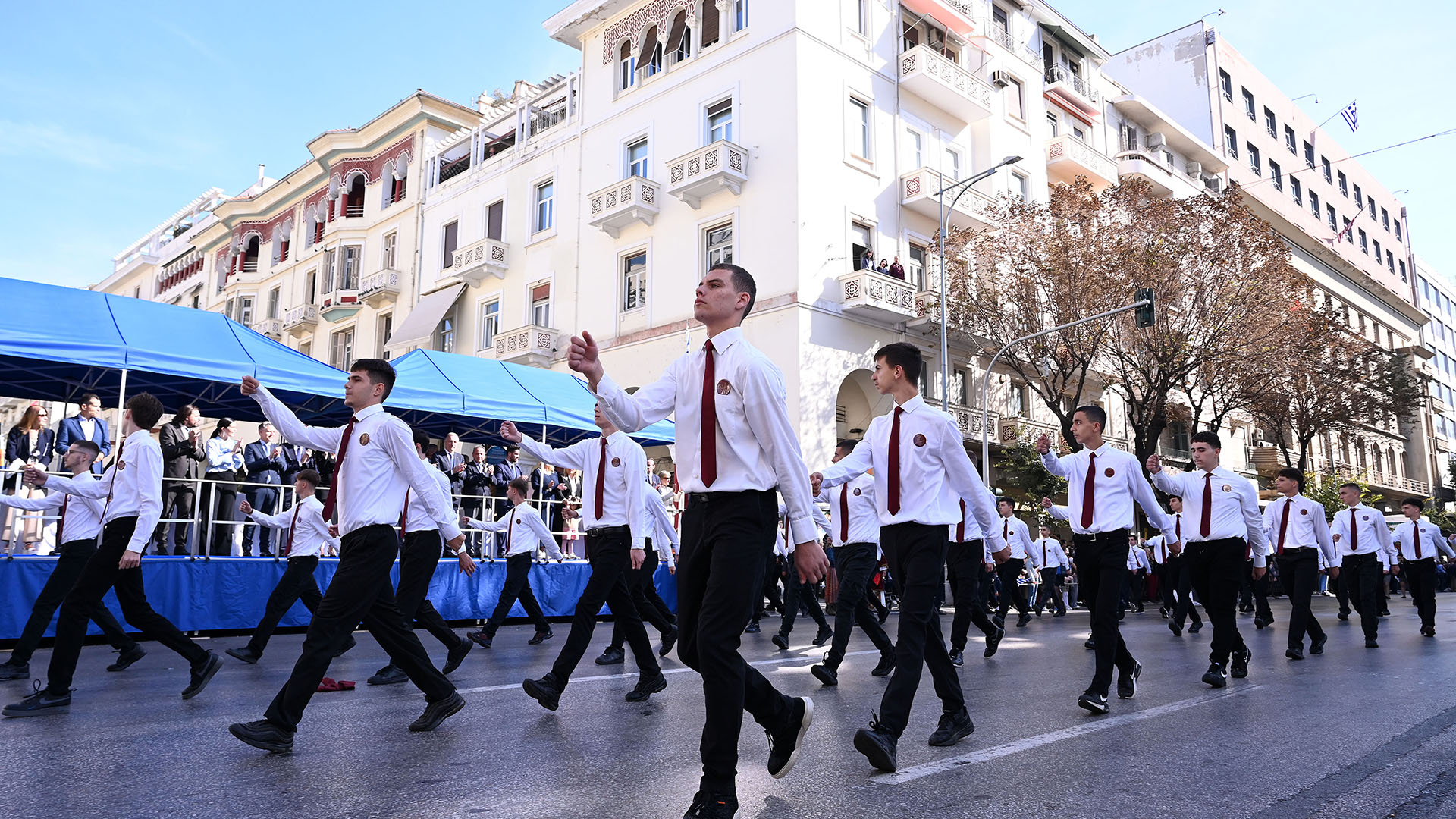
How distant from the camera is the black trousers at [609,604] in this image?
21.0 ft

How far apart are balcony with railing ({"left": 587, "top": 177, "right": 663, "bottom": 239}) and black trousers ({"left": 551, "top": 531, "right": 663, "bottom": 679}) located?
22.2 metres

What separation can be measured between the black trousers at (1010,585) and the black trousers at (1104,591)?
823 centimetres

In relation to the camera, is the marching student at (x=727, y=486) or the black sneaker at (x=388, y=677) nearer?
the marching student at (x=727, y=486)

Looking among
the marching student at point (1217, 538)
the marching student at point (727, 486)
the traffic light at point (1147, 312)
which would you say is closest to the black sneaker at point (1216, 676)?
the marching student at point (1217, 538)

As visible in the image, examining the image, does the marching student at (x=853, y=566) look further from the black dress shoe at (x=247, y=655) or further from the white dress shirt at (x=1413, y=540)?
the white dress shirt at (x=1413, y=540)

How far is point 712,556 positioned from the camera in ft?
12.5

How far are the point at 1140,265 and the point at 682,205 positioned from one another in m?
12.0

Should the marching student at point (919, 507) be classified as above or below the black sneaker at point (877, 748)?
above

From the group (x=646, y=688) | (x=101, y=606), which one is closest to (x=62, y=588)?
(x=101, y=606)

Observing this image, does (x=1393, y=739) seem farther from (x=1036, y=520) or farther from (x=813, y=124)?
(x=1036, y=520)

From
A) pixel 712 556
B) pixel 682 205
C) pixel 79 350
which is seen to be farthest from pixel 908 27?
pixel 712 556

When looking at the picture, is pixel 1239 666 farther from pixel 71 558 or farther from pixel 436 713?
pixel 71 558

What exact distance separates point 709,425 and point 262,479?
37.9 ft

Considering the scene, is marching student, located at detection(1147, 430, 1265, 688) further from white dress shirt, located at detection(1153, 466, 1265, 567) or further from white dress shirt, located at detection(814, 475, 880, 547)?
white dress shirt, located at detection(814, 475, 880, 547)
